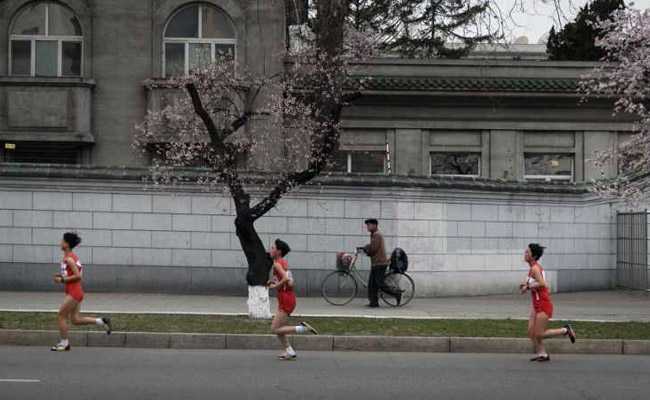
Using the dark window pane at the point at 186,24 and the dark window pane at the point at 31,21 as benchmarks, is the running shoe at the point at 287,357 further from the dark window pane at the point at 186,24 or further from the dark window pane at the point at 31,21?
the dark window pane at the point at 31,21

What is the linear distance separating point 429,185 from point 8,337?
32.9ft

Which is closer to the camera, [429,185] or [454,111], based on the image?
[429,185]

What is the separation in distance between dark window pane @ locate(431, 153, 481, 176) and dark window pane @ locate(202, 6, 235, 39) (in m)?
6.93

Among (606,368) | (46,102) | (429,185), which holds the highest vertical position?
(46,102)

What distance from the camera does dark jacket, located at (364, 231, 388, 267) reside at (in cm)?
1852

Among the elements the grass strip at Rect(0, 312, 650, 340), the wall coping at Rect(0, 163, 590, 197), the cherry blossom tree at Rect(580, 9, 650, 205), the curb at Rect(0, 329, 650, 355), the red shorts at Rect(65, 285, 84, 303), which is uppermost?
the cherry blossom tree at Rect(580, 9, 650, 205)

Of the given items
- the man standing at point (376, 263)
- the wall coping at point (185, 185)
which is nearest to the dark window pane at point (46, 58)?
the wall coping at point (185, 185)

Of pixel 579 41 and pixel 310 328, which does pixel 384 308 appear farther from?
pixel 579 41

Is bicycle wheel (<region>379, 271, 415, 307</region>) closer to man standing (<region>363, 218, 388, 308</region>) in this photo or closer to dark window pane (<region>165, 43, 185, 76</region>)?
man standing (<region>363, 218, 388, 308</region>)

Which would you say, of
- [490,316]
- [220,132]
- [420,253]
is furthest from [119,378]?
[420,253]

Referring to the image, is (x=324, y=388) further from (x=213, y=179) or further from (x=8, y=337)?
(x=213, y=179)

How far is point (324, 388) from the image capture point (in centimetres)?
1031

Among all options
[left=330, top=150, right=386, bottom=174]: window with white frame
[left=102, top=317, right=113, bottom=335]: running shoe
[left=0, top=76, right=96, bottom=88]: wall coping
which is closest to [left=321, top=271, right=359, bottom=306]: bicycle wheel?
[left=102, top=317, right=113, bottom=335]: running shoe

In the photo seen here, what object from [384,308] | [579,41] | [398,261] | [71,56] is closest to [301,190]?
[398,261]
